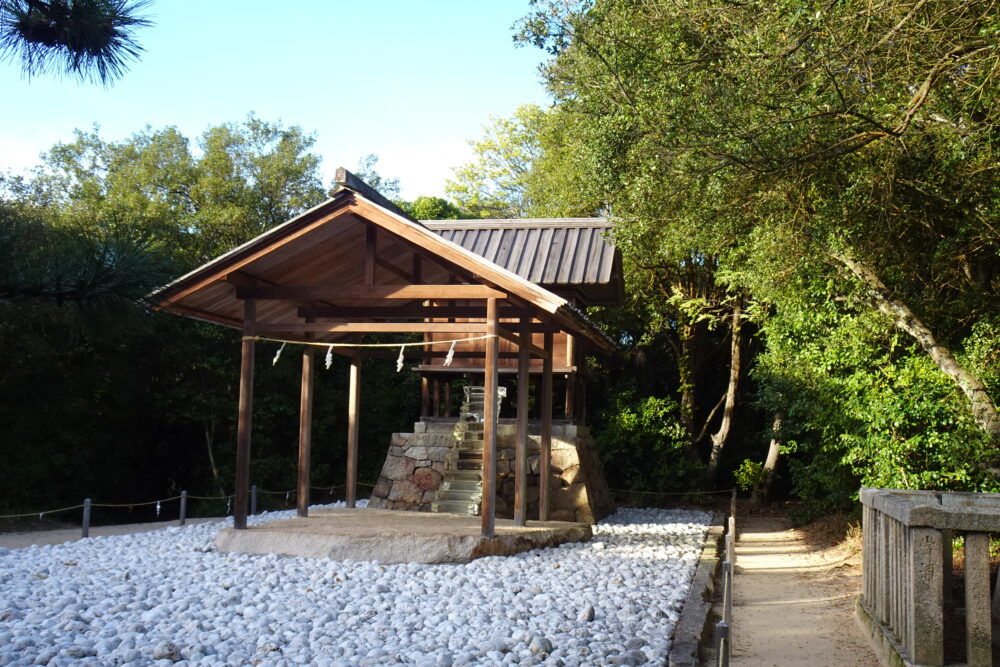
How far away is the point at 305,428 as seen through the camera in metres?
11.1

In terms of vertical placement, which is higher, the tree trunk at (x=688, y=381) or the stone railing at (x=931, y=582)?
the tree trunk at (x=688, y=381)

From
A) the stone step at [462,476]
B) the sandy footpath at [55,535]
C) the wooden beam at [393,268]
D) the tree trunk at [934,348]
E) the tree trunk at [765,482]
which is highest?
the wooden beam at [393,268]

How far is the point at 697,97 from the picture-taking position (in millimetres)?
8656

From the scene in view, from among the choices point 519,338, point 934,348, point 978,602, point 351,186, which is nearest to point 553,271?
point 519,338

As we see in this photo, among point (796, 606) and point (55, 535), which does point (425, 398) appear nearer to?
point (55, 535)

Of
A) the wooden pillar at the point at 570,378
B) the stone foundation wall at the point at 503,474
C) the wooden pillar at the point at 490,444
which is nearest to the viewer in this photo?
the wooden pillar at the point at 490,444

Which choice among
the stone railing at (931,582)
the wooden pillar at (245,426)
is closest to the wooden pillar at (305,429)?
the wooden pillar at (245,426)

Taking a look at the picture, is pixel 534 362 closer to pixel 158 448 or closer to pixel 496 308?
pixel 496 308

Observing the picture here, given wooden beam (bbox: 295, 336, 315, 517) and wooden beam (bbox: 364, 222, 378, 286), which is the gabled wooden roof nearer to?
wooden beam (bbox: 364, 222, 378, 286)

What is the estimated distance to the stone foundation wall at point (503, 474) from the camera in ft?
46.0

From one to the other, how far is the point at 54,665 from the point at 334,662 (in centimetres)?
158

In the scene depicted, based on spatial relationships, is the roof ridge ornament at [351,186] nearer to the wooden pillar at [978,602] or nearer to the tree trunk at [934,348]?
the tree trunk at [934,348]

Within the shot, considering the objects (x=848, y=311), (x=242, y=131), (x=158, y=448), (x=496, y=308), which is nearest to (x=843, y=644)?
(x=496, y=308)

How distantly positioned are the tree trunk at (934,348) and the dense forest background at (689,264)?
1.2 inches
